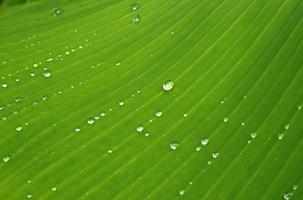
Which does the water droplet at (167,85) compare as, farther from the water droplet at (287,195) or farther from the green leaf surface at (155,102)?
the water droplet at (287,195)

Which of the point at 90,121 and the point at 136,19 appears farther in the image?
the point at 136,19

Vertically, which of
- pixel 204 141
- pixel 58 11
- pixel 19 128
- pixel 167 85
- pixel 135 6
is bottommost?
pixel 19 128

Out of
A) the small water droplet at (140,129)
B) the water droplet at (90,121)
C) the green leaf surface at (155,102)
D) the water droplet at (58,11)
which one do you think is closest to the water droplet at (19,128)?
the green leaf surface at (155,102)

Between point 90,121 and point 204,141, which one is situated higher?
point 204,141

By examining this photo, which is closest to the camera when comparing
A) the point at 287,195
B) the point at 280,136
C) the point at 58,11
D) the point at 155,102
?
the point at 287,195

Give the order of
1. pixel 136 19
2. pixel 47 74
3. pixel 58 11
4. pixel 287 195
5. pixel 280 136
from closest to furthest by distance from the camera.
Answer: pixel 287 195 < pixel 280 136 < pixel 47 74 < pixel 136 19 < pixel 58 11

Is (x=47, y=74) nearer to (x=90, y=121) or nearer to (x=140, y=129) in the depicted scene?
(x=90, y=121)

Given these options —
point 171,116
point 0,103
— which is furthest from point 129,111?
point 0,103

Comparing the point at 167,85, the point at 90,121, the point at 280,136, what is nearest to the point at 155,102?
the point at 167,85
